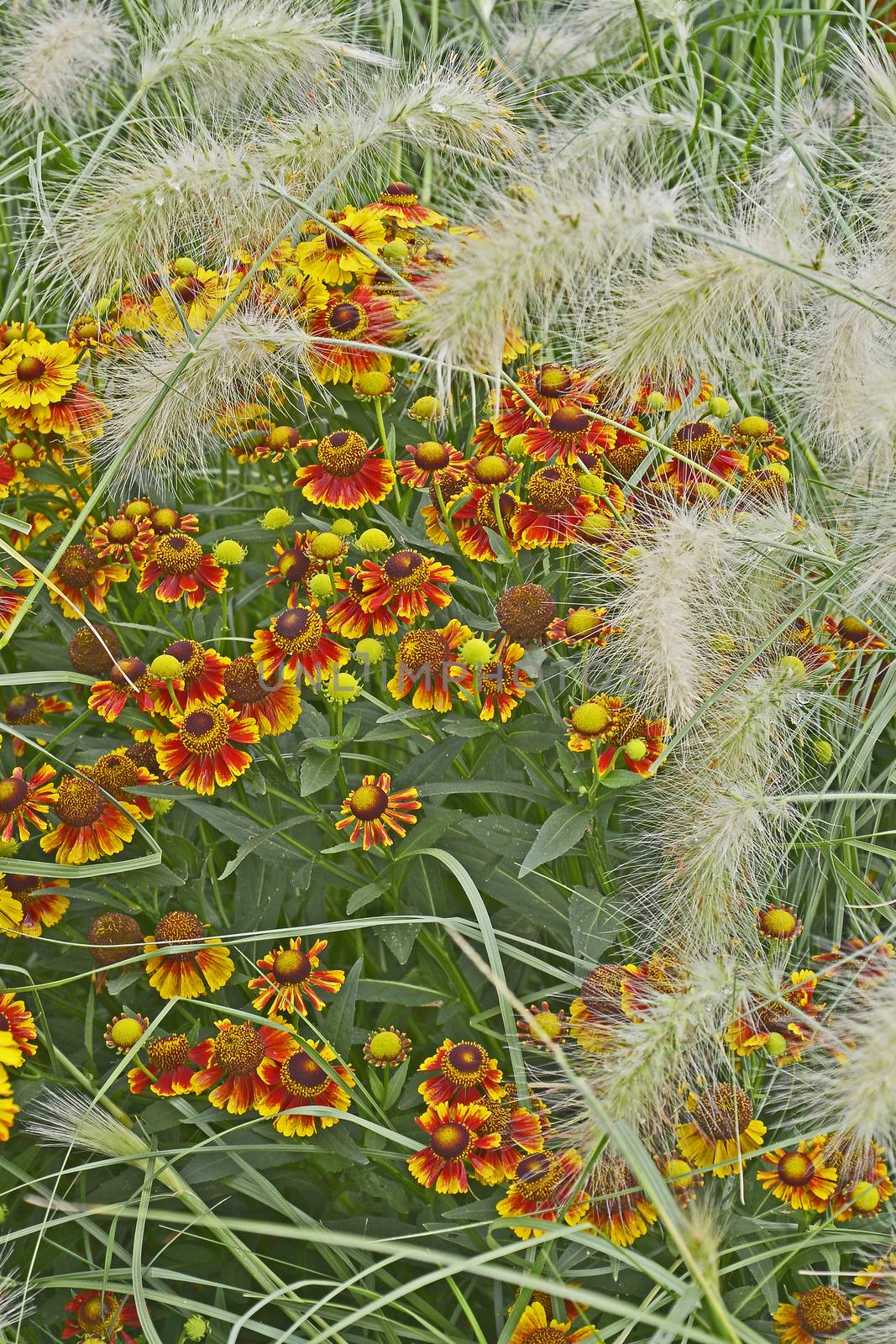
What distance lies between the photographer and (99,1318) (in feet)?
4.35

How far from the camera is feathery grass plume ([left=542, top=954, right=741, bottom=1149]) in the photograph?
1114mm

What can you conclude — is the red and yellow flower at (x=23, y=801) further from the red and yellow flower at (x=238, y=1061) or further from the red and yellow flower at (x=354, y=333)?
the red and yellow flower at (x=354, y=333)

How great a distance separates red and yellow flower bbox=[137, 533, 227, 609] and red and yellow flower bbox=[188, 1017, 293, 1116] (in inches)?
21.5

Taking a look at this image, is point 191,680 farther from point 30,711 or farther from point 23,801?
point 30,711

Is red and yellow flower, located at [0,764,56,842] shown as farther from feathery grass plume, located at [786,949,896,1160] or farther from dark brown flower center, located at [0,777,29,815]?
feathery grass plume, located at [786,949,896,1160]

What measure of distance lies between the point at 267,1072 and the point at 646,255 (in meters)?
1.01

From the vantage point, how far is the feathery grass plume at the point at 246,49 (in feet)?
Answer: 6.07

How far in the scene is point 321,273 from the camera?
69.9 inches

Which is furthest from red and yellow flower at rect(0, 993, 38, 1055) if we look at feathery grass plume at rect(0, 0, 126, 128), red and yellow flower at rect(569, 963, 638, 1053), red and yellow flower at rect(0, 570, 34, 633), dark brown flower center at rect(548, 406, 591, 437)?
feathery grass plume at rect(0, 0, 126, 128)

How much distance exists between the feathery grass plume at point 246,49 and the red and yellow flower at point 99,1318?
65.2 inches

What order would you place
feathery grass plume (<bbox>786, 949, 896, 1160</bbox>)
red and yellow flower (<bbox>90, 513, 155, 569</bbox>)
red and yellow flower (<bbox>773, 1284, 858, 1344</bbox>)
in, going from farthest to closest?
red and yellow flower (<bbox>90, 513, 155, 569</bbox>)
red and yellow flower (<bbox>773, 1284, 858, 1344</bbox>)
feathery grass plume (<bbox>786, 949, 896, 1160</bbox>)

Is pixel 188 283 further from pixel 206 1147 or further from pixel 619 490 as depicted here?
pixel 206 1147

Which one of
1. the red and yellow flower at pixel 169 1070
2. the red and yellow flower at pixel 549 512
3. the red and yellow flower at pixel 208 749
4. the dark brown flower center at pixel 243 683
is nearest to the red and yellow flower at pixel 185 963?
the red and yellow flower at pixel 169 1070

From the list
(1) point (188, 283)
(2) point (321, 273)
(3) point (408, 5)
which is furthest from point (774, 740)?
(3) point (408, 5)
